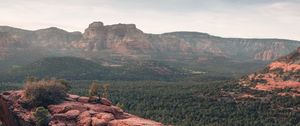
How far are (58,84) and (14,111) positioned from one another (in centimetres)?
1504

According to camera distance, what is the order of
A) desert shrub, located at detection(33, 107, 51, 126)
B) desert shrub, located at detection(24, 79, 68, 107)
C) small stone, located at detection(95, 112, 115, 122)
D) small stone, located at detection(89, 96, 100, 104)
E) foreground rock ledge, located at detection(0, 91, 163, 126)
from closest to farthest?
1. foreground rock ledge, located at detection(0, 91, 163, 126)
2. desert shrub, located at detection(33, 107, 51, 126)
3. small stone, located at detection(95, 112, 115, 122)
4. desert shrub, located at detection(24, 79, 68, 107)
5. small stone, located at detection(89, 96, 100, 104)

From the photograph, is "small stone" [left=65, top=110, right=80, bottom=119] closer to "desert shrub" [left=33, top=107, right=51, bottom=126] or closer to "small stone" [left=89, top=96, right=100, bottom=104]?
"desert shrub" [left=33, top=107, right=51, bottom=126]

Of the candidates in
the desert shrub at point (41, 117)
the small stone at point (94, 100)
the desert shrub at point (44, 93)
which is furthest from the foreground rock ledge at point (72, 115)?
the desert shrub at point (44, 93)

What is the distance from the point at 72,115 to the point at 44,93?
14.2m

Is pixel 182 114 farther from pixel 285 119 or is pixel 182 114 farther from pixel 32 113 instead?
pixel 32 113

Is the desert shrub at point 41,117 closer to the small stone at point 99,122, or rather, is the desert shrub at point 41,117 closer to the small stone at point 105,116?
the small stone at point 99,122

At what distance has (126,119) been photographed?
11669 cm

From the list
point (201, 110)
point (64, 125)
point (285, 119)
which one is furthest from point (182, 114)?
point (64, 125)

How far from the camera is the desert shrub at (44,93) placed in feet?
413

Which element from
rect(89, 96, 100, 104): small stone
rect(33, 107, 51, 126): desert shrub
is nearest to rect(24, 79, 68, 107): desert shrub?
rect(89, 96, 100, 104): small stone

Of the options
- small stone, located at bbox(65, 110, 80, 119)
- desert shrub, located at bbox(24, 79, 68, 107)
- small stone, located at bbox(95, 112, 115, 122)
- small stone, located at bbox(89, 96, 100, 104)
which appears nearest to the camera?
small stone, located at bbox(95, 112, 115, 122)

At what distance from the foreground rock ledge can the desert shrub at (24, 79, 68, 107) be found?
2.70 meters

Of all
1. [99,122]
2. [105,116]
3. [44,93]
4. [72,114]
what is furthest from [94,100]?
[99,122]

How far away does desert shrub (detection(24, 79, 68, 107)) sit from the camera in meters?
126
